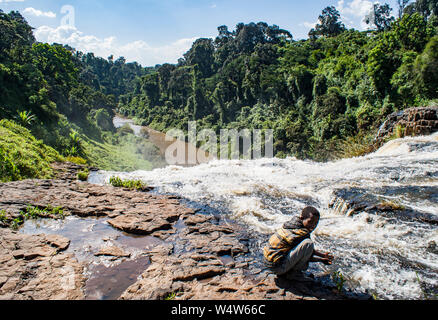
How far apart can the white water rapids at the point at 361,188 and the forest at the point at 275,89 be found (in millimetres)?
5710

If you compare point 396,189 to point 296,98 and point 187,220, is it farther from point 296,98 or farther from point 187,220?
point 296,98

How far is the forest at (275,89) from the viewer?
18422 mm

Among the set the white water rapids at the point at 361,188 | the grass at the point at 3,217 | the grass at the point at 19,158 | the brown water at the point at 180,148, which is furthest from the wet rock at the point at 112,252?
the brown water at the point at 180,148

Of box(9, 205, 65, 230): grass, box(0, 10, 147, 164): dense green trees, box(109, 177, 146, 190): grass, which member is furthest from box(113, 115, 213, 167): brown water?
box(9, 205, 65, 230): grass

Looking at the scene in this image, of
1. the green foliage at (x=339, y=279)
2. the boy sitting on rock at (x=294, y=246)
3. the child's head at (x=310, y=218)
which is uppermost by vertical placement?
the child's head at (x=310, y=218)

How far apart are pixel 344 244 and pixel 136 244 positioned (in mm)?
4544

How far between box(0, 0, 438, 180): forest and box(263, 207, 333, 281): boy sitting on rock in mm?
10947

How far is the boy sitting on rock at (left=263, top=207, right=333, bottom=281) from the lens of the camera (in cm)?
393

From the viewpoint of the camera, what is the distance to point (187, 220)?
748cm

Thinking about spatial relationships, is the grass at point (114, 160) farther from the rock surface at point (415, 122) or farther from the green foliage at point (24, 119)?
the rock surface at point (415, 122)

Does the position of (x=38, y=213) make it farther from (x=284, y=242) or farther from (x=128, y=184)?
(x=284, y=242)

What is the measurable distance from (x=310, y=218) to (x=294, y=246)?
0.49 metres

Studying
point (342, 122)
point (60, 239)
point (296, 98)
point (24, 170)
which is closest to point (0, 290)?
point (60, 239)

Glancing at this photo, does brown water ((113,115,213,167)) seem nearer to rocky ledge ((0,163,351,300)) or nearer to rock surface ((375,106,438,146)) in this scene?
rock surface ((375,106,438,146))
